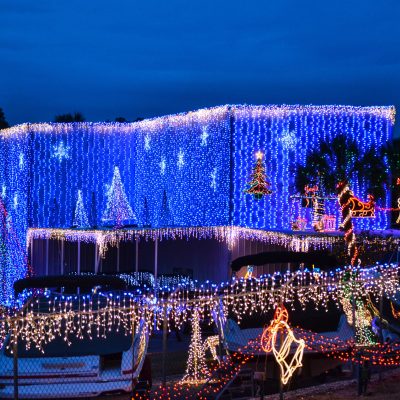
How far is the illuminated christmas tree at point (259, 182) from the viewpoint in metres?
22.8

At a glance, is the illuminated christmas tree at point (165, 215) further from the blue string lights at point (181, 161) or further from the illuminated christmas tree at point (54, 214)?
the illuminated christmas tree at point (54, 214)

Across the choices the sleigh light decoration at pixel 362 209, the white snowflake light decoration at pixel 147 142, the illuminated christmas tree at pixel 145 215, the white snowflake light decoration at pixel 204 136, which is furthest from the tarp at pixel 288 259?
the white snowflake light decoration at pixel 147 142

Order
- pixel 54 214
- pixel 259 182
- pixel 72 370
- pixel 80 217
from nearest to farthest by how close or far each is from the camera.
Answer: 1. pixel 72 370
2. pixel 259 182
3. pixel 80 217
4. pixel 54 214

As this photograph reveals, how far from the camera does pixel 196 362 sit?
37.0 feet

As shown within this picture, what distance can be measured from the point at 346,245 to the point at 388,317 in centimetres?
533

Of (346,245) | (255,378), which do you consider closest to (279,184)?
(346,245)

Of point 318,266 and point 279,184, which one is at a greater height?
point 279,184

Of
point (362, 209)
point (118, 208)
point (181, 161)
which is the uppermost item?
point (181, 161)

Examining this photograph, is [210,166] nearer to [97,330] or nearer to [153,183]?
[153,183]

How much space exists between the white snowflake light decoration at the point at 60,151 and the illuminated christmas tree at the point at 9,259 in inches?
115

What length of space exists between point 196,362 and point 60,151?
1907 centimetres

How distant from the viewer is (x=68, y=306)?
11.2 metres

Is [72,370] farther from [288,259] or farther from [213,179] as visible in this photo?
[213,179]

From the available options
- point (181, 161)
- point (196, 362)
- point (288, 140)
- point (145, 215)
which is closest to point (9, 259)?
point (145, 215)
